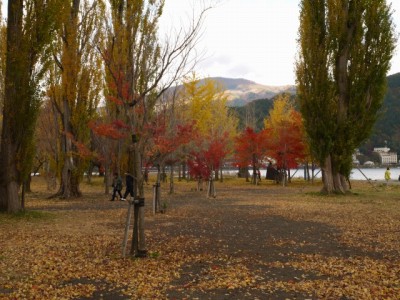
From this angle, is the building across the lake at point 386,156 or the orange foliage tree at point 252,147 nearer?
the orange foliage tree at point 252,147

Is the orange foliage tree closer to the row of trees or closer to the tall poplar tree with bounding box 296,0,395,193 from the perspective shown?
the row of trees

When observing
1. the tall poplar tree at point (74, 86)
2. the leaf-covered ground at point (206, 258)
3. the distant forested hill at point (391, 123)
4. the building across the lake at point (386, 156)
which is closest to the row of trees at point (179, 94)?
the tall poplar tree at point (74, 86)

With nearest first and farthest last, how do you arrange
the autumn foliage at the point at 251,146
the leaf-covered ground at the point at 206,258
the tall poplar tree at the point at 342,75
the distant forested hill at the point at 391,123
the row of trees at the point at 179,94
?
the leaf-covered ground at the point at 206,258
the row of trees at the point at 179,94
the tall poplar tree at the point at 342,75
the autumn foliage at the point at 251,146
the distant forested hill at the point at 391,123

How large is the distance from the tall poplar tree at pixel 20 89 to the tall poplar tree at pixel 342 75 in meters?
15.3

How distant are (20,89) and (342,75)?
18.0 m

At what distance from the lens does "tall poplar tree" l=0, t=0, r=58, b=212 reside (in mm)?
13055

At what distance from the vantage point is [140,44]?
8227 mm

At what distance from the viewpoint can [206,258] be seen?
7.81 meters

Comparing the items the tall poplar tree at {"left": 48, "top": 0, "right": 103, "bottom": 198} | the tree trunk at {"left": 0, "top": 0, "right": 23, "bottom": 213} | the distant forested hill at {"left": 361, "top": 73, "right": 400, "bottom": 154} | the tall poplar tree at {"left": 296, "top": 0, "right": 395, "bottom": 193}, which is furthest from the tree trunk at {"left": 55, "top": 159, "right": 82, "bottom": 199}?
the distant forested hill at {"left": 361, "top": 73, "right": 400, "bottom": 154}

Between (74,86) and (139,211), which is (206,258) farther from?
(74,86)

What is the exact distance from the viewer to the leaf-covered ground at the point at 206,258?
5758 millimetres

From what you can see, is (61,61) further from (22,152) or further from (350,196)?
(350,196)

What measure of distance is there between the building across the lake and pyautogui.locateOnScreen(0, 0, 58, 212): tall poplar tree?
10984cm

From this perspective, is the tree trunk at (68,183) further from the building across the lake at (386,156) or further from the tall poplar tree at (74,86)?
the building across the lake at (386,156)
